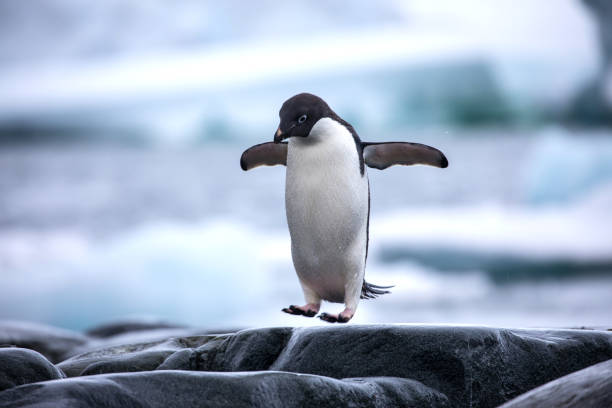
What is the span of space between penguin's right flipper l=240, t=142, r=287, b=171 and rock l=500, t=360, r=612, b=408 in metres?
1.44

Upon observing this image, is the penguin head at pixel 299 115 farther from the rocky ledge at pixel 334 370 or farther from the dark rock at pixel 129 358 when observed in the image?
the dark rock at pixel 129 358

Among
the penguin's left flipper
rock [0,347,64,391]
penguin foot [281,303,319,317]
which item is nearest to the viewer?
rock [0,347,64,391]

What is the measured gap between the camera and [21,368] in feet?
Result: 6.80

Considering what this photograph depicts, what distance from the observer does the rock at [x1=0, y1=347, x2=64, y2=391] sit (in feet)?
6.69

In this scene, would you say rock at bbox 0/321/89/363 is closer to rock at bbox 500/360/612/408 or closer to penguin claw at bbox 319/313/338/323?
penguin claw at bbox 319/313/338/323

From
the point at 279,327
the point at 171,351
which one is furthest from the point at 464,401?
the point at 171,351

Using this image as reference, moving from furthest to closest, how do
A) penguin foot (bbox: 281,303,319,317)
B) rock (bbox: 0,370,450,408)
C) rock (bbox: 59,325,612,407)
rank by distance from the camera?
penguin foot (bbox: 281,303,319,317) → rock (bbox: 59,325,612,407) → rock (bbox: 0,370,450,408)

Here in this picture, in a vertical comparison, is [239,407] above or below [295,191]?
below

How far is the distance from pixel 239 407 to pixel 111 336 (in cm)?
380

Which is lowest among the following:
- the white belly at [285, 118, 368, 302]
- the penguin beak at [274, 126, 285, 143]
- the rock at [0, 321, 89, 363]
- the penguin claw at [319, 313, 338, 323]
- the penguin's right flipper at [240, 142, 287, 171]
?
the rock at [0, 321, 89, 363]

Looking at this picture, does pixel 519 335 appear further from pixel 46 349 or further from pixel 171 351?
pixel 46 349

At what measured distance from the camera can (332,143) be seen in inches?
104

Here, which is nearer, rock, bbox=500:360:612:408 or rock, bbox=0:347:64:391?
rock, bbox=500:360:612:408

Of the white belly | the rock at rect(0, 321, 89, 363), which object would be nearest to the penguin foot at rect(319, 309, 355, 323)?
the white belly
